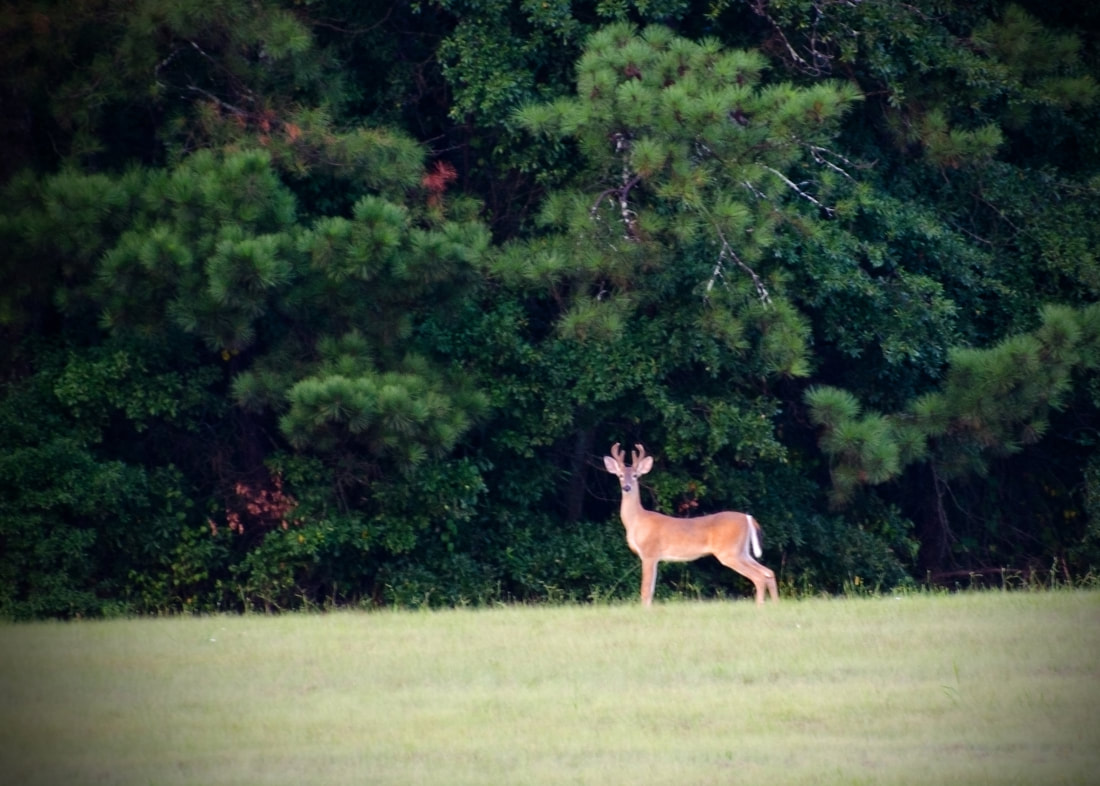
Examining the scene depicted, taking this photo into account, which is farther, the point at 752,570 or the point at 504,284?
the point at 504,284

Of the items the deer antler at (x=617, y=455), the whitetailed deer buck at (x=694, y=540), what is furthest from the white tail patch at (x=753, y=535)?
the deer antler at (x=617, y=455)

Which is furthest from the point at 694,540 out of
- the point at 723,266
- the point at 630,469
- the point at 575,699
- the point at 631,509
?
the point at 575,699

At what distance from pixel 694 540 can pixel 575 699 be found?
4143 mm

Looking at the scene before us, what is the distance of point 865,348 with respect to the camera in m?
15.5

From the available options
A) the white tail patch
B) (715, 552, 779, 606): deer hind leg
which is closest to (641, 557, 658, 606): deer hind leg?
(715, 552, 779, 606): deer hind leg

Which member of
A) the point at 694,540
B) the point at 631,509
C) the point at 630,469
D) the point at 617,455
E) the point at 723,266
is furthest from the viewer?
the point at 723,266

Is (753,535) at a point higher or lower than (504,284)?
lower

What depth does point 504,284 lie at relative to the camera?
1402 cm

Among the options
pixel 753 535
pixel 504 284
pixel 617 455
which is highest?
pixel 504 284

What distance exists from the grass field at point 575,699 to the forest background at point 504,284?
2.97m

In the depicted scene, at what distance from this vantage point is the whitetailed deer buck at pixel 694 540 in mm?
12242

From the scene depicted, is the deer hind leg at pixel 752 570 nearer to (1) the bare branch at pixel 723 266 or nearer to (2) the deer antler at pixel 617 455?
(2) the deer antler at pixel 617 455

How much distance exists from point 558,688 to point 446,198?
7.13 metres

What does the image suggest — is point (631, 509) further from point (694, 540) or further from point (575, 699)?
point (575, 699)
